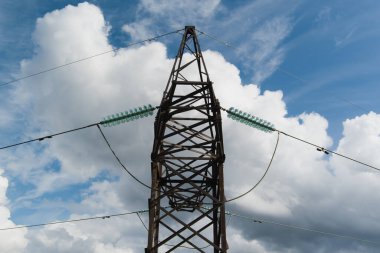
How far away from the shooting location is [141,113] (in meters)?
17.1

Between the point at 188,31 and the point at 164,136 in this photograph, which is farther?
the point at 188,31

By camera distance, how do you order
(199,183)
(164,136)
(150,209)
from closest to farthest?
(150,209)
(164,136)
(199,183)

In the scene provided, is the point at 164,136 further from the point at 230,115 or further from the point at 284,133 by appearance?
the point at 284,133

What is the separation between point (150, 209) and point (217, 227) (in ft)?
11.1

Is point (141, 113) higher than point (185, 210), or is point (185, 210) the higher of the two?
point (141, 113)

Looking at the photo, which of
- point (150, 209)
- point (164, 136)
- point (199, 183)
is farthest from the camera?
point (199, 183)

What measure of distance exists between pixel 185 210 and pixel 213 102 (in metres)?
5.67

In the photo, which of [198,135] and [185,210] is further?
[185,210]

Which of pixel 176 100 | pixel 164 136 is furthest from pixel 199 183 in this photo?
pixel 176 100

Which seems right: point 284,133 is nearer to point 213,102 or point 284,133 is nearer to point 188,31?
point 213,102

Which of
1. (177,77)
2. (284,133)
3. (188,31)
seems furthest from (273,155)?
(188,31)

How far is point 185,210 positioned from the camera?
64.1 ft

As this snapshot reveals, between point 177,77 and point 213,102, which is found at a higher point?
point 177,77

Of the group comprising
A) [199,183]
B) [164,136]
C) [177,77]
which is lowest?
[199,183]
